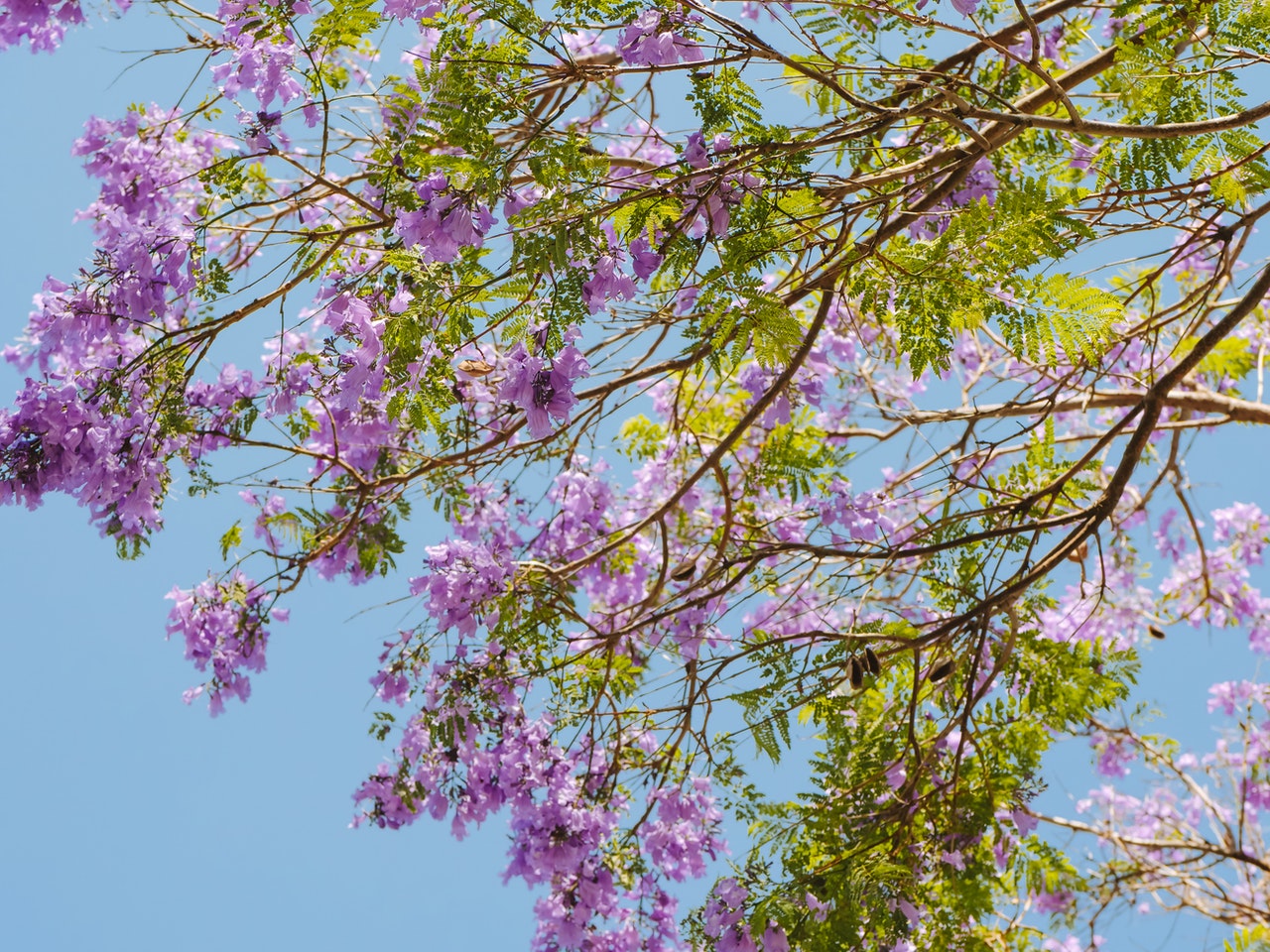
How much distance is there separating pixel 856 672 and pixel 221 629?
8.07 feet

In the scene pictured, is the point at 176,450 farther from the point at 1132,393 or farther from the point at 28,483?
the point at 1132,393

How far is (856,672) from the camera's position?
10.4 feet

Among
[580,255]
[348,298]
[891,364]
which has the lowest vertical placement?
[580,255]

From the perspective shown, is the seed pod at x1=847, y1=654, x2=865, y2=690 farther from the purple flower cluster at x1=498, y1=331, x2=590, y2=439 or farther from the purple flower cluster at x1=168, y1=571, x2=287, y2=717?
the purple flower cluster at x1=168, y1=571, x2=287, y2=717

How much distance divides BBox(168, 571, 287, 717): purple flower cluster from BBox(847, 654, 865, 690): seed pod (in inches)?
90.2

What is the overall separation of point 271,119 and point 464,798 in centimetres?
242

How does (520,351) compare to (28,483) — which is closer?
(520,351)

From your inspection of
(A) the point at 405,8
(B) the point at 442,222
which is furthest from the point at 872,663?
(A) the point at 405,8

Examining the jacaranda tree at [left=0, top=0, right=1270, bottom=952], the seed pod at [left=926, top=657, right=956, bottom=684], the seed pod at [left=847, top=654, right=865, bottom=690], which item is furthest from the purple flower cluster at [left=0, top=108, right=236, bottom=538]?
the seed pod at [left=926, top=657, right=956, bottom=684]

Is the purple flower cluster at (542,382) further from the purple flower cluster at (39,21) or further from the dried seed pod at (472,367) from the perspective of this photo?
the purple flower cluster at (39,21)

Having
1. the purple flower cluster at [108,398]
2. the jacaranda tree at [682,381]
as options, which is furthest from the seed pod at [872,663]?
the purple flower cluster at [108,398]

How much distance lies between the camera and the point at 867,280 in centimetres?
301

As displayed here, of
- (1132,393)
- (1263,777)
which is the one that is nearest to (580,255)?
(1132,393)

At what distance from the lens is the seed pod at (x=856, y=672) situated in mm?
3141
